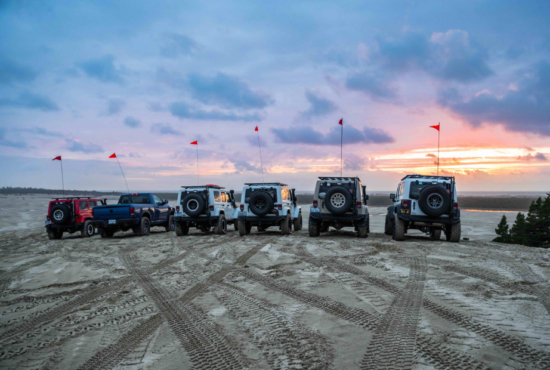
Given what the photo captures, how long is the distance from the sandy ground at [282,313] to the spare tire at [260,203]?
5.14 meters

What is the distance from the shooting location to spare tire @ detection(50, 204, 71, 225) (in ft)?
54.6

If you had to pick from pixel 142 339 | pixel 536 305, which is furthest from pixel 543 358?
pixel 142 339

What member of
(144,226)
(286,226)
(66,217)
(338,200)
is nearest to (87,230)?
(66,217)

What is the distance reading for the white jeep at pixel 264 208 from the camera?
14.8m

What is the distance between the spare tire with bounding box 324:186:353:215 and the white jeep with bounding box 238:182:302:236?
2.13 m

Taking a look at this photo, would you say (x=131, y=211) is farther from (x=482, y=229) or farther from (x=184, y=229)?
(x=482, y=229)

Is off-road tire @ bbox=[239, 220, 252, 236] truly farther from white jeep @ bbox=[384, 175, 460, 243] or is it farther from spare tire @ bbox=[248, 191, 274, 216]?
white jeep @ bbox=[384, 175, 460, 243]

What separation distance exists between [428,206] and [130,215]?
37.0ft

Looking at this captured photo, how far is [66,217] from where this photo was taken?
54.9 feet

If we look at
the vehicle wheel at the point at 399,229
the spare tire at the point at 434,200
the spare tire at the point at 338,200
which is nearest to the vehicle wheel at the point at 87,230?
the spare tire at the point at 338,200

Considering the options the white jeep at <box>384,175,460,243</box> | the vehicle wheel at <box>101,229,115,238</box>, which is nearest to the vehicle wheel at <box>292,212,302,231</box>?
the white jeep at <box>384,175,460,243</box>

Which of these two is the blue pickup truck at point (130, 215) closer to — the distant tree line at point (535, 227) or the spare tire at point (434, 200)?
the spare tire at point (434, 200)

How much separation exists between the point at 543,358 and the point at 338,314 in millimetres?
2214

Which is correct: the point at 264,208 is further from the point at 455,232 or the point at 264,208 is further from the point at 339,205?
the point at 455,232
